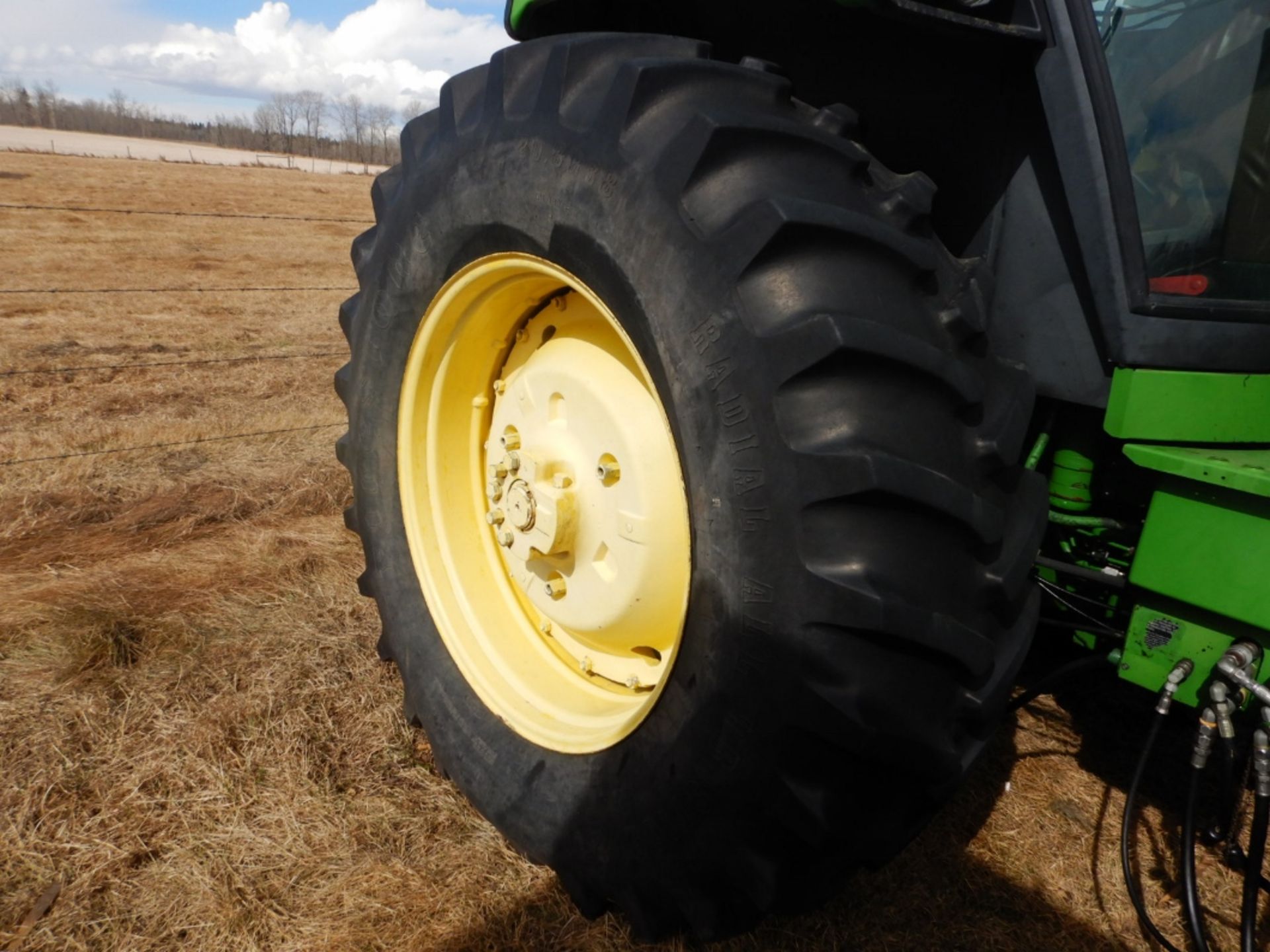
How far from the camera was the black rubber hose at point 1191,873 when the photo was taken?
144 cm

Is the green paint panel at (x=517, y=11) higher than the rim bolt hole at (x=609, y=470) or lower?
higher

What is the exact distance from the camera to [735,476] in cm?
119

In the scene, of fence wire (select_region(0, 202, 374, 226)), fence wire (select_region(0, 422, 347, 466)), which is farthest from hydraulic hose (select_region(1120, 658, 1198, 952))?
fence wire (select_region(0, 202, 374, 226))

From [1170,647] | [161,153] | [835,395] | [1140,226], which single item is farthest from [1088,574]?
[161,153]

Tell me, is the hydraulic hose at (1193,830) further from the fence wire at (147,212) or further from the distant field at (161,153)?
the distant field at (161,153)

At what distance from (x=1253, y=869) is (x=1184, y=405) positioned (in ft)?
2.33

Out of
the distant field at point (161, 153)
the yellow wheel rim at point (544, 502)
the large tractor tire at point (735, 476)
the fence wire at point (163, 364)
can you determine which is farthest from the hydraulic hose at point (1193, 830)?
the distant field at point (161, 153)

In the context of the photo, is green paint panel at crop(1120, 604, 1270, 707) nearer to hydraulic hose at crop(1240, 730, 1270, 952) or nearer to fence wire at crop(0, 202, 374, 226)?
hydraulic hose at crop(1240, 730, 1270, 952)

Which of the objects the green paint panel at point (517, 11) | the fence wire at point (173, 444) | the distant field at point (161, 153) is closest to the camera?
the green paint panel at point (517, 11)

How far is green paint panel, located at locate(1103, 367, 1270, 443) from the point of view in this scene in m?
1.33

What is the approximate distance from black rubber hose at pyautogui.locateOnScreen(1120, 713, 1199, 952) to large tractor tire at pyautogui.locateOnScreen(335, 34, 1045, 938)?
436mm

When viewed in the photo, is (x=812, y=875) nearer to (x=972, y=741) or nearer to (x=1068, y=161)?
(x=972, y=741)

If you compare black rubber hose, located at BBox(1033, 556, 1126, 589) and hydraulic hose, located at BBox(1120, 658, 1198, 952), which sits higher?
black rubber hose, located at BBox(1033, 556, 1126, 589)

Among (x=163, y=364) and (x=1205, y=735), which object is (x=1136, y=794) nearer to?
(x=1205, y=735)
